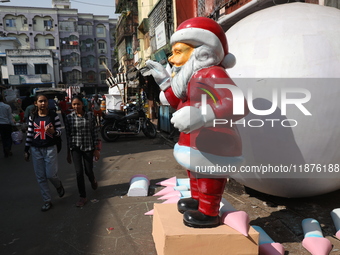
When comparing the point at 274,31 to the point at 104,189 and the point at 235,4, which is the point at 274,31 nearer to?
the point at 104,189

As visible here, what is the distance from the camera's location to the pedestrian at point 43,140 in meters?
4.11

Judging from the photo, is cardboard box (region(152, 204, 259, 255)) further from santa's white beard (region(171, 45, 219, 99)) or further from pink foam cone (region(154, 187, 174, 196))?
pink foam cone (region(154, 187, 174, 196))

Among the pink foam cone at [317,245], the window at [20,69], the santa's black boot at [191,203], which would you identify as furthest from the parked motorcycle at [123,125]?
the window at [20,69]

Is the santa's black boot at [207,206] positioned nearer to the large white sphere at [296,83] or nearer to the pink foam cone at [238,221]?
the pink foam cone at [238,221]

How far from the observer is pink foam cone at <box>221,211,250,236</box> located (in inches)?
96.5

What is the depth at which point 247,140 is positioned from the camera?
3.27m

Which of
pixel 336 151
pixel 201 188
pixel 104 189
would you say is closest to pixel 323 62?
pixel 336 151

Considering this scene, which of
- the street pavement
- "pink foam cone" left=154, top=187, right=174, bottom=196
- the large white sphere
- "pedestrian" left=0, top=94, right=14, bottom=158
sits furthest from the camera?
"pedestrian" left=0, top=94, right=14, bottom=158

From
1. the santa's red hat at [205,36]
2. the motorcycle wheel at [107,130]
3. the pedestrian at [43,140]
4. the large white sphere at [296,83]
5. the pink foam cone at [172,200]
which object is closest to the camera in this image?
the santa's red hat at [205,36]

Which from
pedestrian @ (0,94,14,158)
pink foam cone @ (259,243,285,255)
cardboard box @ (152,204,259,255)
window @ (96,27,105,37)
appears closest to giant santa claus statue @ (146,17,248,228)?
cardboard box @ (152,204,259,255)

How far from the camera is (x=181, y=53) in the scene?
264cm

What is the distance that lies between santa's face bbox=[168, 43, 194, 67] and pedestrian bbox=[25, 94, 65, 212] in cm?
234

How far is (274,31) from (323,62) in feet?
2.07

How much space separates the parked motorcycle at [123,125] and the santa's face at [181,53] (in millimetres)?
7530
